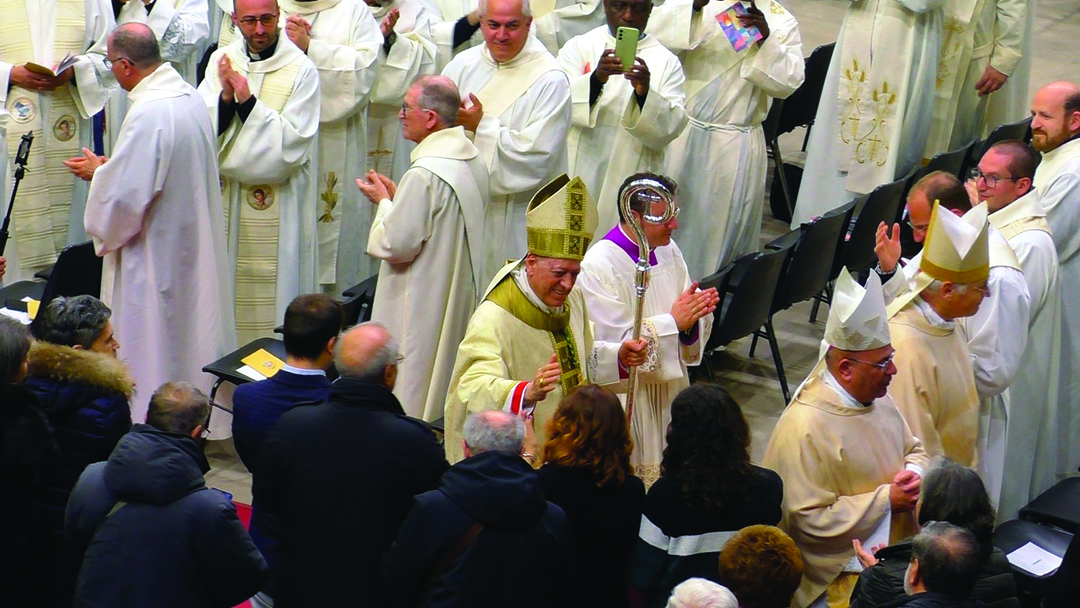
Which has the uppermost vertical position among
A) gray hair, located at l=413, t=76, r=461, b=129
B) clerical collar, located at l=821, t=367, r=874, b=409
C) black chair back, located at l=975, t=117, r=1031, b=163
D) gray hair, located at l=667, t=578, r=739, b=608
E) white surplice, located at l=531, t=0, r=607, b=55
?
white surplice, located at l=531, t=0, r=607, b=55

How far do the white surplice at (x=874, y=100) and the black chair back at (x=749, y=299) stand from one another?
2.45 metres

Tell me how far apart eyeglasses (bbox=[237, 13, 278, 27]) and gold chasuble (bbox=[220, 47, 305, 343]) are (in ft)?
0.89

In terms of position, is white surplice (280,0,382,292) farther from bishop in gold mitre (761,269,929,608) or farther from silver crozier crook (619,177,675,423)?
bishop in gold mitre (761,269,929,608)

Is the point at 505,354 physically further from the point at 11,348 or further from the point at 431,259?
the point at 11,348

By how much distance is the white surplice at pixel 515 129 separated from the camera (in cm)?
757

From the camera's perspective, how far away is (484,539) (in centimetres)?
420

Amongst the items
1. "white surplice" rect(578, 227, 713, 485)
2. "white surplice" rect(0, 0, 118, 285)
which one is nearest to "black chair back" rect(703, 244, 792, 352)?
"white surplice" rect(578, 227, 713, 485)

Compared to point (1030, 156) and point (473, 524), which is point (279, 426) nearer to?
point (473, 524)

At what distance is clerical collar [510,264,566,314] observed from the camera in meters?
5.52

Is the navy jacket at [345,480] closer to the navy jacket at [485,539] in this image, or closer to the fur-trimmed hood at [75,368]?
the navy jacket at [485,539]

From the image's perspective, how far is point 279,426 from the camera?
4.52 m

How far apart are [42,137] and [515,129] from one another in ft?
10.2

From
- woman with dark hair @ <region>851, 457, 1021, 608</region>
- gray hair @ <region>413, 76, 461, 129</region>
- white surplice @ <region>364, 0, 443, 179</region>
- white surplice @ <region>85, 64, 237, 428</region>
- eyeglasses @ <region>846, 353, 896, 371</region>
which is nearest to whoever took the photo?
woman with dark hair @ <region>851, 457, 1021, 608</region>

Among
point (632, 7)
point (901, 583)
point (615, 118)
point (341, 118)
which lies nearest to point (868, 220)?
point (615, 118)
